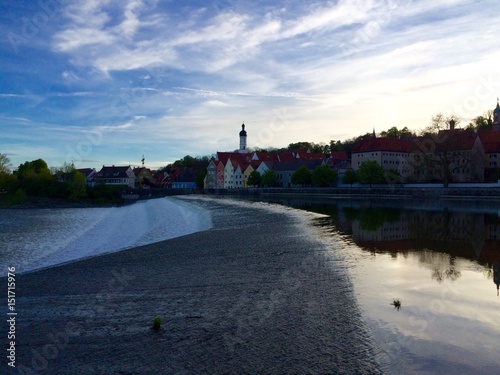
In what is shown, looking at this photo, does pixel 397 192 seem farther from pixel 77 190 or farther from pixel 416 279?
pixel 416 279

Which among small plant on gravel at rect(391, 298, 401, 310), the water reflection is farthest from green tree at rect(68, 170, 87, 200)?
small plant on gravel at rect(391, 298, 401, 310)

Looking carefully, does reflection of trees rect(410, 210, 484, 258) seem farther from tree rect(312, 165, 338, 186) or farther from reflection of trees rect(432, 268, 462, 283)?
tree rect(312, 165, 338, 186)

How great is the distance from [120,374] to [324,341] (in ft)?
11.5

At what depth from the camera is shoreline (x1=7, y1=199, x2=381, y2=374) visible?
6.62m

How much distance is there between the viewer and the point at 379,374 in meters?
6.09

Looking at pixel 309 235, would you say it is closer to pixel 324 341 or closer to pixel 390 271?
pixel 390 271

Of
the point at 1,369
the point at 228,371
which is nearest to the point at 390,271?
→ the point at 228,371

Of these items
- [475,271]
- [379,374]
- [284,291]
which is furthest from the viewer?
[475,271]

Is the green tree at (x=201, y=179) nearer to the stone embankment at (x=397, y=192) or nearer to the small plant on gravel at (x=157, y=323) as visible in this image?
the stone embankment at (x=397, y=192)

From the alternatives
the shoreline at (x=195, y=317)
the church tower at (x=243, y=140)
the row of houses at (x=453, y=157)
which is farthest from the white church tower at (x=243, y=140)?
the shoreline at (x=195, y=317)

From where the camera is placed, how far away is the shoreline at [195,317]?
662cm

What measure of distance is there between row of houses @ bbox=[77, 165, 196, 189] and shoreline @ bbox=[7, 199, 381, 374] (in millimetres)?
129050

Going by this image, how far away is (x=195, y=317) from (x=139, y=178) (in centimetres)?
15129

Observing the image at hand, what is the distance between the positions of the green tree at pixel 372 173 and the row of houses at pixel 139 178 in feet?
259
